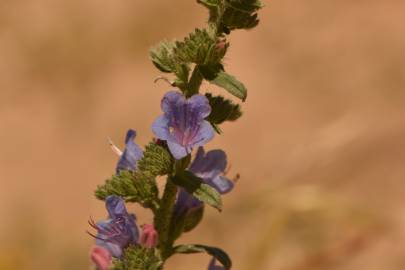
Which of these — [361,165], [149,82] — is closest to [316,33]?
[149,82]

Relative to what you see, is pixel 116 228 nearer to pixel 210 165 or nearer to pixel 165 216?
pixel 165 216

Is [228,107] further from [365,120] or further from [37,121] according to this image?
[37,121]

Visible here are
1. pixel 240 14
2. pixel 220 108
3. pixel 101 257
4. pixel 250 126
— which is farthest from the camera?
pixel 250 126

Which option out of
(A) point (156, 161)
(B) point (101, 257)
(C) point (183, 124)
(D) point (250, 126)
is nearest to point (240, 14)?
(C) point (183, 124)

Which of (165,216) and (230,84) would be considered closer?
(230,84)

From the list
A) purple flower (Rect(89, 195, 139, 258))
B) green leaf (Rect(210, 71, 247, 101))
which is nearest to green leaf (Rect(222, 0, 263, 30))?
green leaf (Rect(210, 71, 247, 101))

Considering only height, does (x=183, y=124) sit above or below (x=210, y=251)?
above

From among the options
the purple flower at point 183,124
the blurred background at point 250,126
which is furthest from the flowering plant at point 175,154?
the blurred background at point 250,126

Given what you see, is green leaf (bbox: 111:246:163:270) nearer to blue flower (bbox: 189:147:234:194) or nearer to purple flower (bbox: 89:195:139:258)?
purple flower (bbox: 89:195:139:258)
